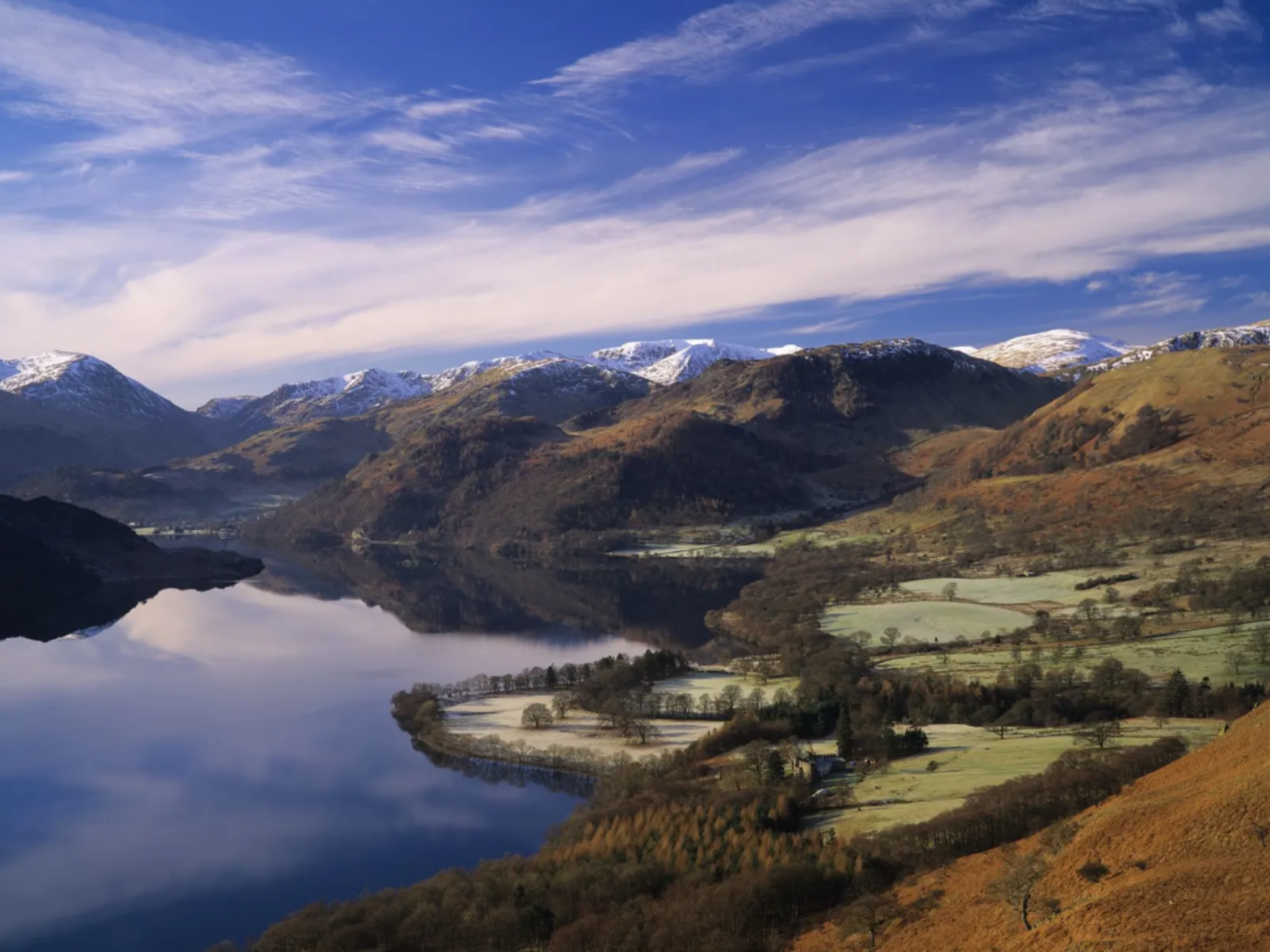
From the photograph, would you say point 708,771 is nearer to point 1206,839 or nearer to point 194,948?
point 194,948

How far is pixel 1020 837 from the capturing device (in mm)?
29891

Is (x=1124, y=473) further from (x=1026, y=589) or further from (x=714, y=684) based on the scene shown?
(x=714, y=684)

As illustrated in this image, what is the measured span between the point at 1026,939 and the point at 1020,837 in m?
11.2

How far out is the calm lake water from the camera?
139 feet

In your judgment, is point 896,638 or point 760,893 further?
point 896,638

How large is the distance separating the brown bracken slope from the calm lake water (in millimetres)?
26709

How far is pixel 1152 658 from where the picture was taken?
6512 cm

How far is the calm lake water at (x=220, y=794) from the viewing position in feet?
139

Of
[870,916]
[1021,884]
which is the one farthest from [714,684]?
[1021,884]

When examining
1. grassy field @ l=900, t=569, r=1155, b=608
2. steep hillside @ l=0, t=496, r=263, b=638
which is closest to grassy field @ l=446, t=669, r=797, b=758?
grassy field @ l=900, t=569, r=1155, b=608

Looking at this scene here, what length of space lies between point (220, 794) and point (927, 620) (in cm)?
6290

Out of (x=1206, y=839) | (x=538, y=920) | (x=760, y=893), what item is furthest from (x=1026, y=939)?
(x=538, y=920)

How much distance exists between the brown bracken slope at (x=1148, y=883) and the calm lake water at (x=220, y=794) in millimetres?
26709

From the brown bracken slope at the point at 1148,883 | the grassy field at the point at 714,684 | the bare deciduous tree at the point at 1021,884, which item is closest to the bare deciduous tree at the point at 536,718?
the grassy field at the point at 714,684
